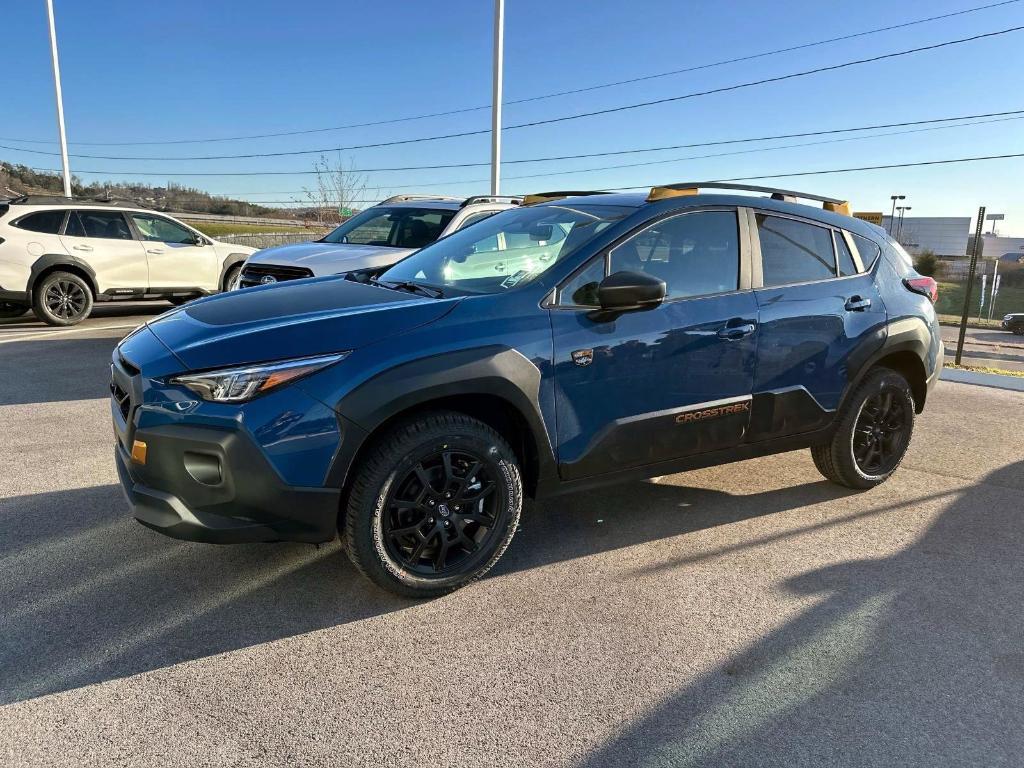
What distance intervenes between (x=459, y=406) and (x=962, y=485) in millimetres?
3645

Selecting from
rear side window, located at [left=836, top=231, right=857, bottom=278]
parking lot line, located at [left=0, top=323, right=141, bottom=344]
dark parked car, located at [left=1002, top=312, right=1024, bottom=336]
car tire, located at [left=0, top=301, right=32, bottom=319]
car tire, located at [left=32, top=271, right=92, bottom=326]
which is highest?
rear side window, located at [left=836, top=231, right=857, bottom=278]

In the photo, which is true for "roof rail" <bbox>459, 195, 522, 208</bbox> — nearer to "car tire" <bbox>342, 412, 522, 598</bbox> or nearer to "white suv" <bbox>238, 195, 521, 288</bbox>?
"white suv" <bbox>238, 195, 521, 288</bbox>

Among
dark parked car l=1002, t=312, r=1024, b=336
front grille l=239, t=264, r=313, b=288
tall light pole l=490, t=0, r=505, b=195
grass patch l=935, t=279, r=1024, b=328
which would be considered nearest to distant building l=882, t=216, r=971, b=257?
grass patch l=935, t=279, r=1024, b=328

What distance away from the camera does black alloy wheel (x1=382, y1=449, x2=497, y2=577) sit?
304cm

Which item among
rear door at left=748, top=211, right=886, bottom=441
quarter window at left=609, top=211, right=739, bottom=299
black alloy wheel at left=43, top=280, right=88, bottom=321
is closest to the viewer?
quarter window at left=609, top=211, right=739, bottom=299

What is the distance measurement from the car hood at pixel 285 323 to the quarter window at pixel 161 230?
901cm

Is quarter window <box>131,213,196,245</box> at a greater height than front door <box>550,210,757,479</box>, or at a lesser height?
greater

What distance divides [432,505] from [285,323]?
3.17 ft

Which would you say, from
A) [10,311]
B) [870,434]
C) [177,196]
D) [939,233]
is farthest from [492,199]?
[939,233]

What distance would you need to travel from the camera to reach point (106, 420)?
227 inches

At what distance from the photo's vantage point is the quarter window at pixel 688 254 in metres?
3.61

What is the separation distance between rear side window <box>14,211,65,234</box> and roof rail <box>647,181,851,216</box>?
974 centimetres

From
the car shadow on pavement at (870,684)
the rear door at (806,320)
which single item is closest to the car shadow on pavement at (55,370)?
the rear door at (806,320)

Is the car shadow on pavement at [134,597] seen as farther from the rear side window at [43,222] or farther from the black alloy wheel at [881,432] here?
the rear side window at [43,222]
